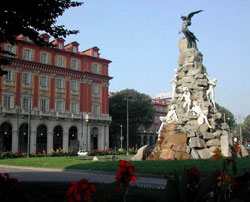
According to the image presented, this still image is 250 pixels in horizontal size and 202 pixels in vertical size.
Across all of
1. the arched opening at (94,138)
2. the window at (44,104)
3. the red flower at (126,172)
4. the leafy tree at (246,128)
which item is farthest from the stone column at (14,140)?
the leafy tree at (246,128)

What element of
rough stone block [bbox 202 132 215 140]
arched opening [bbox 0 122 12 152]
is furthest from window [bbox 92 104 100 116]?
rough stone block [bbox 202 132 215 140]

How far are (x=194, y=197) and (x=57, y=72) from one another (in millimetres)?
54717

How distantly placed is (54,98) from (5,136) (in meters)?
11.0

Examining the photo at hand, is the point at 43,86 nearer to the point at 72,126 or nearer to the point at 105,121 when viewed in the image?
the point at 72,126

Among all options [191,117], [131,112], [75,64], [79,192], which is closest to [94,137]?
[131,112]

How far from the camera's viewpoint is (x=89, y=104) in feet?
201

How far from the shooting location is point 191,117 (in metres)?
25.1

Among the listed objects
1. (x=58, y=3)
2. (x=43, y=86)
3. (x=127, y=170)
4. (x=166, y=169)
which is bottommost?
(x=166, y=169)

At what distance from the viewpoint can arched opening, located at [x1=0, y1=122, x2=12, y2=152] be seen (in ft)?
163

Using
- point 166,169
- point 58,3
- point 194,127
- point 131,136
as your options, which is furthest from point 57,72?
point 58,3

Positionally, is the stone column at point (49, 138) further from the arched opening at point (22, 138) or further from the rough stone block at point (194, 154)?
the rough stone block at point (194, 154)

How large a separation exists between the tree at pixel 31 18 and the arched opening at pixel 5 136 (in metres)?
42.1

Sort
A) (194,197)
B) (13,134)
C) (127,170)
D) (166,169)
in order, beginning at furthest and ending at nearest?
(13,134)
(166,169)
(194,197)
(127,170)

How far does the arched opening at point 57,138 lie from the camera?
56250mm
